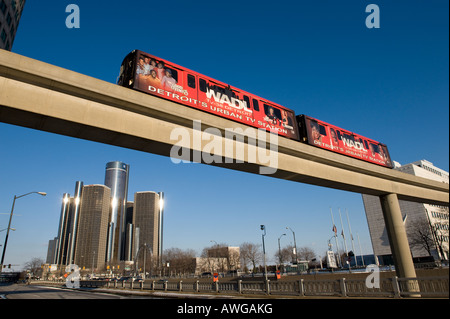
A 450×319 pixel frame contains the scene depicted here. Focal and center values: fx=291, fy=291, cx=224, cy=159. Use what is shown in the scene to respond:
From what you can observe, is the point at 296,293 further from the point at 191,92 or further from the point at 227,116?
the point at 191,92

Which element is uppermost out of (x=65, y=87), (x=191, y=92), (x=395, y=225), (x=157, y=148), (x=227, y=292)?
(x=191, y=92)

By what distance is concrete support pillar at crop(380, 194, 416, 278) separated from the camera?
20.8 meters

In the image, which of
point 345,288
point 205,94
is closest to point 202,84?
point 205,94

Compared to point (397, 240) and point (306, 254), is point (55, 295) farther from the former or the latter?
point (306, 254)

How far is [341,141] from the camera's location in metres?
22.0

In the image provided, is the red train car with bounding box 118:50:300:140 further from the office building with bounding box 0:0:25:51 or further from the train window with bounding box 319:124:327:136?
the office building with bounding box 0:0:25:51

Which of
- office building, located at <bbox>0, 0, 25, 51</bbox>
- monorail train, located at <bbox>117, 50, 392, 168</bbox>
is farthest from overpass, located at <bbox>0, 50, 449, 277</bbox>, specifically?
office building, located at <bbox>0, 0, 25, 51</bbox>

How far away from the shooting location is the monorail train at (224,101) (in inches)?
538

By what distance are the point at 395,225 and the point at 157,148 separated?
1884 cm

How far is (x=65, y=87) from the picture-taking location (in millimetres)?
11297

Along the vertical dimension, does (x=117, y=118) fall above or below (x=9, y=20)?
below

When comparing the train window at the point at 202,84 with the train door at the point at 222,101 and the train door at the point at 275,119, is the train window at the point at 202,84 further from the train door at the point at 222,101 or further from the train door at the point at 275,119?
the train door at the point at 275,119

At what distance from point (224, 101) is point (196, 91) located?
1.74 metres
